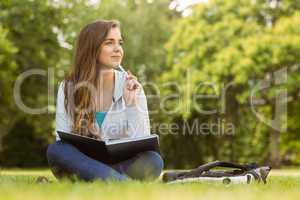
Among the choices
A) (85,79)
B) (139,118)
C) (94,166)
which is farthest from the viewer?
(85,79)

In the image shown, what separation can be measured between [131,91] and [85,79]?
39cm

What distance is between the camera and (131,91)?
4535 millimetres

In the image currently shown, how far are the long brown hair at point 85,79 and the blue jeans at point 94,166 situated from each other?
1.01 ft

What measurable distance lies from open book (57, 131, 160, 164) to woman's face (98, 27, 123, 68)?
2.58 ft

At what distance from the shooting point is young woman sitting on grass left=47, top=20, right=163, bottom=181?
4.16 meters

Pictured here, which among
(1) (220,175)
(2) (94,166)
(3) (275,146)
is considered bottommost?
(3) (275,146)

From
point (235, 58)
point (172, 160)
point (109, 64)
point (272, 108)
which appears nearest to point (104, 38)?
point (109, 64)

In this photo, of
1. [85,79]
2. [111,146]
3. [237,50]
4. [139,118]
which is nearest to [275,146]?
[237,50]

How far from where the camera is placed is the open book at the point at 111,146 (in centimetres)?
409

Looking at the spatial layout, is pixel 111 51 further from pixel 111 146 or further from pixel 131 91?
pixel 111 146

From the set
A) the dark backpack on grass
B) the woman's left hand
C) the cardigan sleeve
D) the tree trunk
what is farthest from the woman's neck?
the tree trunk
